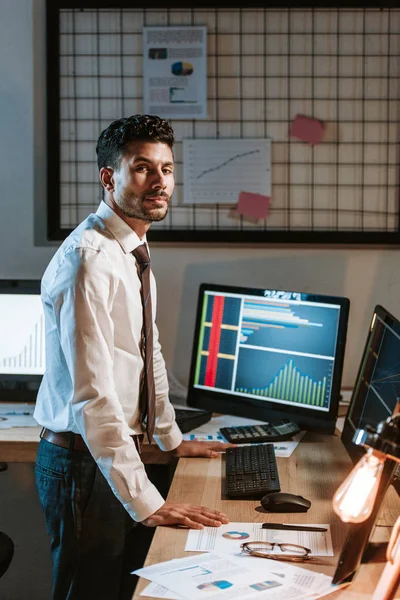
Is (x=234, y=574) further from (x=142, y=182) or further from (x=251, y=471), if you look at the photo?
(x=142, y=182)

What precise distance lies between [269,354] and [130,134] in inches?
34.3

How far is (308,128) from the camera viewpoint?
2.63 metres

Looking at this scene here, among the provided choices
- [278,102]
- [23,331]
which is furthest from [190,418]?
[278,102]

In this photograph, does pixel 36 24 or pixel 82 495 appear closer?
pixel 82 495

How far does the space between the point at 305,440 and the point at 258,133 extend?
107 cm

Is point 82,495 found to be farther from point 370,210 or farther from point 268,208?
point 370,210

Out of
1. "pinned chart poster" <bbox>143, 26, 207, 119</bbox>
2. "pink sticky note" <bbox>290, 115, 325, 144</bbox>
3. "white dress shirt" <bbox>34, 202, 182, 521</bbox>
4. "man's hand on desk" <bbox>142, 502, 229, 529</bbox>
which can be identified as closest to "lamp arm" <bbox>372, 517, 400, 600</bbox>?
"man's hand on desk" <bbox>142, 502, 229, 529</bbox>

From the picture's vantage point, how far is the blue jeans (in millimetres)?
1915

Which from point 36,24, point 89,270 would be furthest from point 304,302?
point 36,24

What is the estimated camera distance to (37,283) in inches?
101

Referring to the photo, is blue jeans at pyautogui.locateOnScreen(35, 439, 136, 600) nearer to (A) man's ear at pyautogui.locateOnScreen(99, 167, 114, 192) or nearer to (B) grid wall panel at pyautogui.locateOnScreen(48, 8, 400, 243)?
(A) man's ear at pyautogui.locateOnScreen(99, 167, 114, 192)

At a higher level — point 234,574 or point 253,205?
point 253,205

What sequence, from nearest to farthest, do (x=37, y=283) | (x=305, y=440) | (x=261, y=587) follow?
1. (x=261, y=587)
2. (x=305, y=440)
3. (x=37, y=283)

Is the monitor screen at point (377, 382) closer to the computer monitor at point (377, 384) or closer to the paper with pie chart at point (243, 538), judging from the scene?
the computer monitor at point (377, 384)
